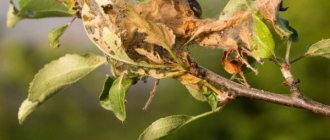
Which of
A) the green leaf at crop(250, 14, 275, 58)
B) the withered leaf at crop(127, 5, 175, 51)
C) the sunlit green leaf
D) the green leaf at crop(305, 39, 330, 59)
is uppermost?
the withered leaf at crop(127, 5, 175, 51)

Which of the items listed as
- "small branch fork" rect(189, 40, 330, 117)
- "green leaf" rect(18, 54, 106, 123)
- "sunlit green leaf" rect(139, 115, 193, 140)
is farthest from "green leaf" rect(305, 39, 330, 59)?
"green leaf" rect(18, 54, 106, 123)

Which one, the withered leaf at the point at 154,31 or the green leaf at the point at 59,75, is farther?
the green leaf at the point at 59,75

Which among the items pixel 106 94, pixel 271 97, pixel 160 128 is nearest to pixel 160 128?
pixel 160 128

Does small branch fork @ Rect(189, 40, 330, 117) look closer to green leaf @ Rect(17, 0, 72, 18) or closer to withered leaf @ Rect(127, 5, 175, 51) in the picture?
withered leaf @ Rect(127, 5, 175, 51)

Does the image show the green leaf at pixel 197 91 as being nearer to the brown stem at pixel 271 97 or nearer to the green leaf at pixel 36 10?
the brown stem at pixel 271 97

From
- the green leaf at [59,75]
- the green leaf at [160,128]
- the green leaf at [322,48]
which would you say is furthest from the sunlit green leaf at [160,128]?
the green leaf at [322,48]

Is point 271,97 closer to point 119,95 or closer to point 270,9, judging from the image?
point 270,9
